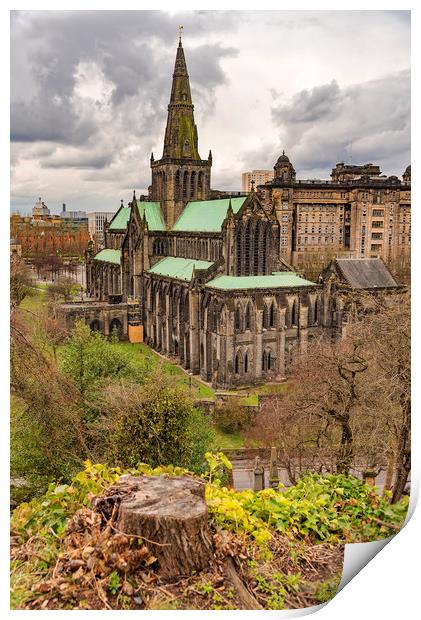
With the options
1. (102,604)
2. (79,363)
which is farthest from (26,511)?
(79,363)

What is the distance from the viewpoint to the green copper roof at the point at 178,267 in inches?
1186

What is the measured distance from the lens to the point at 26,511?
23.4 ft

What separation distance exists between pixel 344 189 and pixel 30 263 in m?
8.86

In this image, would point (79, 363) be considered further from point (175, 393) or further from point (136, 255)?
point (136, 255)

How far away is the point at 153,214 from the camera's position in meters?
35.2

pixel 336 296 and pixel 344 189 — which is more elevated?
pixel 344 189

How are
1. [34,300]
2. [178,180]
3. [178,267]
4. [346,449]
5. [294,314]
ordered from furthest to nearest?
1. [178,180]
2. [178,267]
3. [294,314]
4. [34,300]
5. [346,449]

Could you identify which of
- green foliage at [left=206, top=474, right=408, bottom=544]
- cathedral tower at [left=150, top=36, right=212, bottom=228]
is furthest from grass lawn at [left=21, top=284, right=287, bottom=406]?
cathedral tower at [left=150, top=36, right=212, bottom=228]

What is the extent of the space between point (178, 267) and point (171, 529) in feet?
87.3

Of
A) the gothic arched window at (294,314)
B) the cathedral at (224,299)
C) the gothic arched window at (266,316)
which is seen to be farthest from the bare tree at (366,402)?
the gothic arched window at (294,314)

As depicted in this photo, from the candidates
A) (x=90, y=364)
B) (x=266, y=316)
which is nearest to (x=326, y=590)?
(x=90, y=364)

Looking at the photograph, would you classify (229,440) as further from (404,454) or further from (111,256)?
(111,256)

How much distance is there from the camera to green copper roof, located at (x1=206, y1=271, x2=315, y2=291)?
27.7 m

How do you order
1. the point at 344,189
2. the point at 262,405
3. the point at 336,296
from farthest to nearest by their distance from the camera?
the point at 336,296 → the point at 262,405 → the point at 344,189
